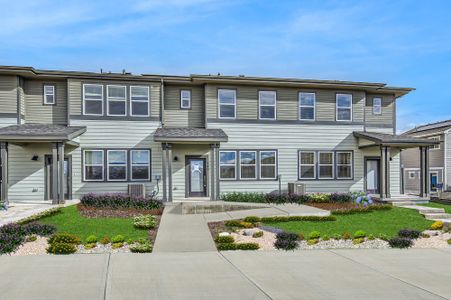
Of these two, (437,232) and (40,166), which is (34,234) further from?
(437,232)

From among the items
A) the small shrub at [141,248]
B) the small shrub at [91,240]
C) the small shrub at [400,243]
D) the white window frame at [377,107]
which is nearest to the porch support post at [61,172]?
the small shrub at [91,240]

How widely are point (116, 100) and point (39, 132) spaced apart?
12.4ft

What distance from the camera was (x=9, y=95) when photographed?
17078 mm

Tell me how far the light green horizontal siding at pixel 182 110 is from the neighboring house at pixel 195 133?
50 mm

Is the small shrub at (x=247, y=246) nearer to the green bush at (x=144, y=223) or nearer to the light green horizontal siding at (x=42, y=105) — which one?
the green bush at (x=144, y=223)

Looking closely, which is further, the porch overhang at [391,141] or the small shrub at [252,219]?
the porch overhang at [391,141]

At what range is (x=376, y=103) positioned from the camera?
20.9 m

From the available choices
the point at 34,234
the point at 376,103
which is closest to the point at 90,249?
the point at 34,234

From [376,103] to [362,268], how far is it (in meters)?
15.7

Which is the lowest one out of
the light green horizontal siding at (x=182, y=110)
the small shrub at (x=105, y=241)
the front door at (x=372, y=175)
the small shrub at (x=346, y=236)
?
the small shrub at (x=346, y=236)

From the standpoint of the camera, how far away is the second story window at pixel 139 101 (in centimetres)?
1814

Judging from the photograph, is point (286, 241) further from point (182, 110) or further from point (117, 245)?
point (182, 110)

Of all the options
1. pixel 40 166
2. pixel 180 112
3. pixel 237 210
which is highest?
pixel 180 112

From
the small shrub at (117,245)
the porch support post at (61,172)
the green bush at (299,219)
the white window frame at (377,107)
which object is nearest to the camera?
the small shrub at (117,245)
